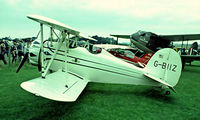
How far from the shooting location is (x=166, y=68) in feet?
14.5

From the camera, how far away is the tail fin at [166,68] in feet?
14.1

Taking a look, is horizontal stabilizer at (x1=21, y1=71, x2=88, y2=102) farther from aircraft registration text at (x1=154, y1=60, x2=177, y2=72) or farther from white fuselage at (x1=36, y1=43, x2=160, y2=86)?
aircraft registration text at (x1=154, y1=60, x2=177, y2=72)

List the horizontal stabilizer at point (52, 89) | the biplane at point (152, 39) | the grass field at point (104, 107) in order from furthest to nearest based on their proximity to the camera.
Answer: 1. the biplane at point (152, 39)
2. the grass field at point (104, 107)
3. the horizontal stabilizer at point (52, 89)

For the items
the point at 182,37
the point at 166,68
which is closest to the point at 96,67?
the point at 166,68

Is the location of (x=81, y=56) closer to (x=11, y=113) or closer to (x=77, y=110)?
(x=77, y=110)

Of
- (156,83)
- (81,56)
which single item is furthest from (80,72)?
(156,83)

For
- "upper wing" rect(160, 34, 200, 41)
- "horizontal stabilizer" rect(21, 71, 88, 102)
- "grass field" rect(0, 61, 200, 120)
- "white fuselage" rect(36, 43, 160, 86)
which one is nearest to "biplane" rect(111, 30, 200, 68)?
"upper wing" rect(160, 34, 200, 41)

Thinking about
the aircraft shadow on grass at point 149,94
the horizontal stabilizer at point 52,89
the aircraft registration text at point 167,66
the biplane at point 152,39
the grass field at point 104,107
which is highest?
the biplane at point 152,39

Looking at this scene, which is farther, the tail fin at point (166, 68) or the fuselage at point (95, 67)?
the fuselage at point (95, 67)

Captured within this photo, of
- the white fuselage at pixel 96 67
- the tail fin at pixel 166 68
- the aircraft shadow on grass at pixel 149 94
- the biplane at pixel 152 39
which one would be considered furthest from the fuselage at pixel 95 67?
the biplane at pixel 152 39

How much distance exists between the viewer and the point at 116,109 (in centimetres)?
346

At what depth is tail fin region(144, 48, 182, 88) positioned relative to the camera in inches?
169

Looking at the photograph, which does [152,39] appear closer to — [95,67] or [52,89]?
[95,67]

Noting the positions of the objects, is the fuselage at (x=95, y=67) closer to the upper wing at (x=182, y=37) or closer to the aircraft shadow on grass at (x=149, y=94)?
the aircraft shadow on grass at (x=149, y=94)
